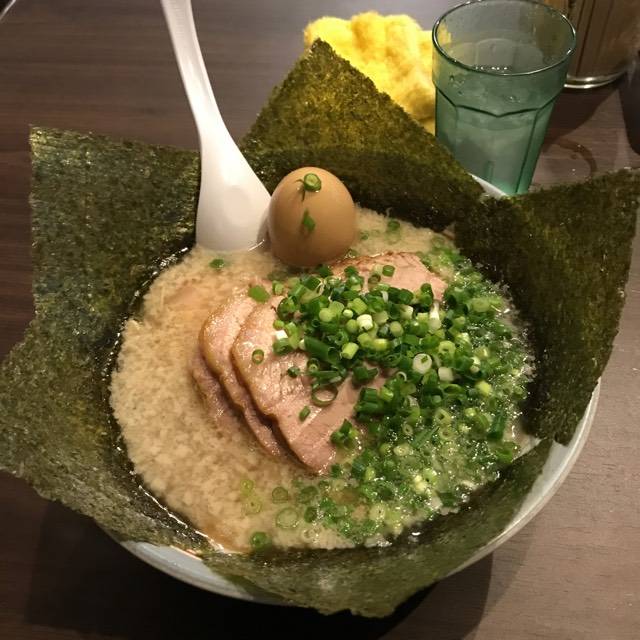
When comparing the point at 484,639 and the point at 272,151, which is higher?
the point at 272,151

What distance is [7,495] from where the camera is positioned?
1.18m

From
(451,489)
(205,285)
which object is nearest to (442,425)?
(451,489)

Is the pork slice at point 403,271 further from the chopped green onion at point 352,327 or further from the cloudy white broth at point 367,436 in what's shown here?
the chopped green onion at point 352,327

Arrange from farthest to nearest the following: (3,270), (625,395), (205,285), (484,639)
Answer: (3,270) → (205,285) → (625,395) → (484,639)

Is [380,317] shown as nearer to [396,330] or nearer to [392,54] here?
[396,330]

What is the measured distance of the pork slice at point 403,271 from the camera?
4.07ft

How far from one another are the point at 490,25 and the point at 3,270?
4.34ft

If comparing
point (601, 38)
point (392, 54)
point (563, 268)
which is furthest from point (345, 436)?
point (601, 38)

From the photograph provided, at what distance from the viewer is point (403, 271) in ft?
4.14

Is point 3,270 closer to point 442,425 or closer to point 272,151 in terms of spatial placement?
point 272,151

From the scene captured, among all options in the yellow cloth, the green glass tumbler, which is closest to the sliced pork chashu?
the green glass tumbler

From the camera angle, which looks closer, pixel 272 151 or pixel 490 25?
pixel 272 151

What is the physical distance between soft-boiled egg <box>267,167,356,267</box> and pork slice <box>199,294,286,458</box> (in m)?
0.16

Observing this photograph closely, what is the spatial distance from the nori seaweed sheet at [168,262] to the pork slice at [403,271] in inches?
5.6
